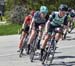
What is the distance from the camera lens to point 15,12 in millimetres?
38531

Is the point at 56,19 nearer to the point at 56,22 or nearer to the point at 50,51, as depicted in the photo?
the point at 56,22

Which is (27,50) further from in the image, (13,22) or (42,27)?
(13,22)

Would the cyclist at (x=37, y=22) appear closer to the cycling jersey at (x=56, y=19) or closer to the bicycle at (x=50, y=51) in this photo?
the cycling jersey at (x=56, y=19)

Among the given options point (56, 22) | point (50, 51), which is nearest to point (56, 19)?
point (56, 22)

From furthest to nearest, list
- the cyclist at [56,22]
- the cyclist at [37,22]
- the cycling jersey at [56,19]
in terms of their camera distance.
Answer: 1. the cyclist at [37,22]
2. the cycling jersey at [56,19]
3. the cyclist at [56,22]

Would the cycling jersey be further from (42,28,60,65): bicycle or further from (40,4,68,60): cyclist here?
(42,28,60,65): bicycle

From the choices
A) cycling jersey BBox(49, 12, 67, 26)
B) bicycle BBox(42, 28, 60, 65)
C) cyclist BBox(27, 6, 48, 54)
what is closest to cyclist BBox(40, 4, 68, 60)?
cycling jersey BBox(49, 12, 67, 26)

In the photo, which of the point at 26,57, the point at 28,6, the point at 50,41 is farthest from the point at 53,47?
the point at 28,6

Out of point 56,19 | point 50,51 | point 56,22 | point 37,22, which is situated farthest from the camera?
point 37,22

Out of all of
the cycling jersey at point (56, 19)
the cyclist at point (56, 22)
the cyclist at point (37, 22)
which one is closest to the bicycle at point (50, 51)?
the cyclist at point (56, 22)

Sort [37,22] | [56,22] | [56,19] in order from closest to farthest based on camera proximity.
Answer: [56,19]
[56,22]
[37,22]

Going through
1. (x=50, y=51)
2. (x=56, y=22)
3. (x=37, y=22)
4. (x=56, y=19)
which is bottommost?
(x=50, y=51)

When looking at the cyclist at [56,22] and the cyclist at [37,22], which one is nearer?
the cyclist at [56,22]

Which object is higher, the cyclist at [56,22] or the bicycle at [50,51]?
the cyclist at [56,22]
